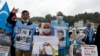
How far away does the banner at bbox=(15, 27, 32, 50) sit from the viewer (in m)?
11.5

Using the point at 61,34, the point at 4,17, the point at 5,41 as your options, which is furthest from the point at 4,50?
the point at 61,34

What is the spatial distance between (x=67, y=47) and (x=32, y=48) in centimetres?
129

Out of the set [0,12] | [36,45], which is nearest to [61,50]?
[36,45]

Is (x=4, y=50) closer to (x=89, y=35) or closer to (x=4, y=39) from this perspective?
(x=4, y=39)

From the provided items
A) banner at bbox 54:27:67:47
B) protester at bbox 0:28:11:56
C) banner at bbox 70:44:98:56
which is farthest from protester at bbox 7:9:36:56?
banner at bbox 70:44:98:56

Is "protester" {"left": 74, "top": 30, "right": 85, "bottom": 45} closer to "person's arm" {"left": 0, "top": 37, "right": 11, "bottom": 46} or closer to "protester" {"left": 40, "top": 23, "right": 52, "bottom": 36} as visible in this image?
"protester" {"left": 40, "top": 23, "right": 52, "bottom": 36}

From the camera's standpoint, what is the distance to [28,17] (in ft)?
37.5

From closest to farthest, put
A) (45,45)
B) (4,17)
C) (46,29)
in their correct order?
(46,29) → (45,45) → (4,17)

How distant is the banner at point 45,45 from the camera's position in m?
11.3

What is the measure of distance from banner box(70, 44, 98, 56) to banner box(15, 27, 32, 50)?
1540 millimetres

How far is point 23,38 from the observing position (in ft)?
37.6

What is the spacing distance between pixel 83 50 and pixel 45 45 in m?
1.44

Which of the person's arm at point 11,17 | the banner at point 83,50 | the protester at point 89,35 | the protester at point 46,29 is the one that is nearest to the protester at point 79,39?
the banner at point 83,50

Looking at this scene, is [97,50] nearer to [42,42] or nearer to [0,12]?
[42,42]
